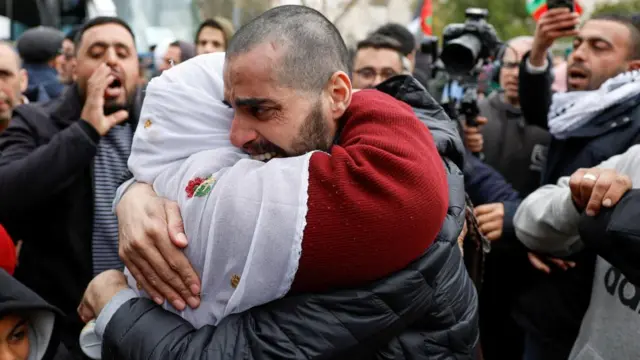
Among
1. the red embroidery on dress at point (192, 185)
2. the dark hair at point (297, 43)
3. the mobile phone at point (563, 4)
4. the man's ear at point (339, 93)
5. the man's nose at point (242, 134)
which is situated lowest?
the mobile phone at point (563, 4)

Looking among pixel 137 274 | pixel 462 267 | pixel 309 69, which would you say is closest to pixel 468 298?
pixel 462 267

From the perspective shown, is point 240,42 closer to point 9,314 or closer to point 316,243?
point 316,243

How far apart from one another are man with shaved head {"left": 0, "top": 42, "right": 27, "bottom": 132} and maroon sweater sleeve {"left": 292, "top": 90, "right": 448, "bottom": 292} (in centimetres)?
312

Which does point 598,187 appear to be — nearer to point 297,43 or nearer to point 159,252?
point 297,43

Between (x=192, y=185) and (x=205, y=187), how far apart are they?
39mm

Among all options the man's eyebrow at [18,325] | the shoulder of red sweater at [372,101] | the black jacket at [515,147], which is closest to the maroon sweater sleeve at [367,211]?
the shoulder of red sweater at [372,101]

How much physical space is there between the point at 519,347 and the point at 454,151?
7.62ft

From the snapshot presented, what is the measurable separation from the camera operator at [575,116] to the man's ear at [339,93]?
54.2 inches

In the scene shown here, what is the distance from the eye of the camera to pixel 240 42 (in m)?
1.33

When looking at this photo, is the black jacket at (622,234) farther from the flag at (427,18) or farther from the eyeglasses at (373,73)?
the flag at (427,18)

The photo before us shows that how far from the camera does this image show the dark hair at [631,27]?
3061 mm

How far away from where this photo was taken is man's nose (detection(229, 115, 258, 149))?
1.31 m

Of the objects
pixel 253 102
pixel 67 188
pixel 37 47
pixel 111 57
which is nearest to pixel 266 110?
pixel 253 102

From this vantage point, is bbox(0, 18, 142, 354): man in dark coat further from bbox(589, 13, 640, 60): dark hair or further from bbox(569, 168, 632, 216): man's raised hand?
bbox(589, 13, 640, 60): dark hair
